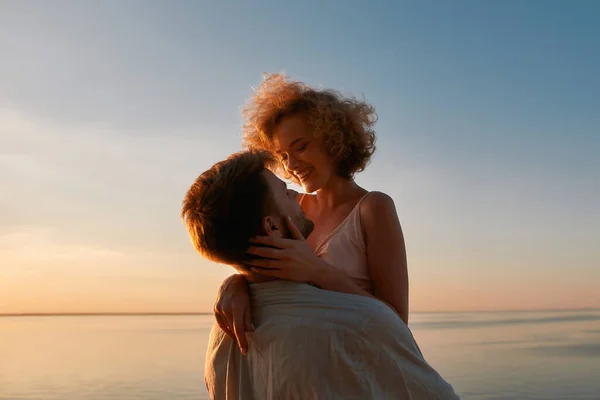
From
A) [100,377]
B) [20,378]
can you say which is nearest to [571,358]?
[100,377]

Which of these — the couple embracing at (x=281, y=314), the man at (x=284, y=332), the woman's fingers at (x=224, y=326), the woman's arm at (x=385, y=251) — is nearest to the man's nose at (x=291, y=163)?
the woman's arm at (x=385, y=251)

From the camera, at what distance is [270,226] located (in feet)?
5.93

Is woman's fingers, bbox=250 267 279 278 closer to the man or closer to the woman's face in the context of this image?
the man

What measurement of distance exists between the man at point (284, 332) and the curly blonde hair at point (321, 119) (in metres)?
1.23

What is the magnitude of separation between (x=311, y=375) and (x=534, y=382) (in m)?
10.0

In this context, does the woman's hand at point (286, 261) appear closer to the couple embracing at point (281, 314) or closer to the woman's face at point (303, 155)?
the couple embracing at point (281, 314)

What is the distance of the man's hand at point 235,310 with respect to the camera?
5.71ft

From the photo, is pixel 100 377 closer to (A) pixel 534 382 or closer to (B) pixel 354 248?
(A) pixel 534 382

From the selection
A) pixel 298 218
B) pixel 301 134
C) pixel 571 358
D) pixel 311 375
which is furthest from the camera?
pixel 571 358

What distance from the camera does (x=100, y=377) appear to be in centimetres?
1147

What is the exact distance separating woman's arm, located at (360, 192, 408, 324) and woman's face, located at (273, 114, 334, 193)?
33cm

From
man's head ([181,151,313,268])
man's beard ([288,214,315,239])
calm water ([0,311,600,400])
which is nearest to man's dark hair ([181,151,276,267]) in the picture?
man's head ([181,151,313,268])

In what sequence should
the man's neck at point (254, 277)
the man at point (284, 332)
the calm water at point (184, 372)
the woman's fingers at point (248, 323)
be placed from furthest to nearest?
the calm water at point (184, 372) → the man's neck at point (254, 277) → the woman's fingers at point (248, 323) → the man at point (284, 332)

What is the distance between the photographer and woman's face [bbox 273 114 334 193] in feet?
9.95
